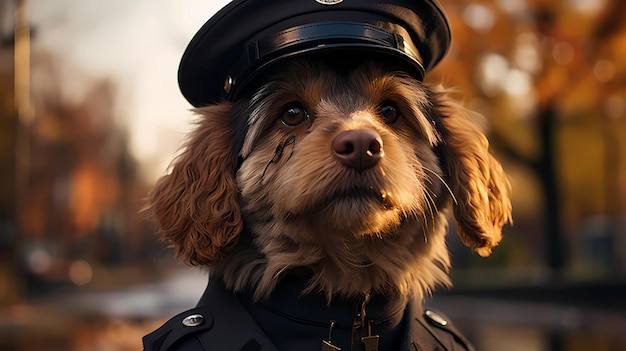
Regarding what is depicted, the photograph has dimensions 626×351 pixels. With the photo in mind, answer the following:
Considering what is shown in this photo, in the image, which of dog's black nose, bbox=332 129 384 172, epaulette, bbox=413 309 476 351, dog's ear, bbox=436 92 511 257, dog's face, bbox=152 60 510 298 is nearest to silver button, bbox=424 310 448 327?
epaulette, bbox=413 309 476 351

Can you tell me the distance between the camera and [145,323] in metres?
10.5

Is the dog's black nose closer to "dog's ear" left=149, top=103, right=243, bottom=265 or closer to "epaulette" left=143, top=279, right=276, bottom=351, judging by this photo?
"dog's ear" left=149, top=103, right=243, bottom=265

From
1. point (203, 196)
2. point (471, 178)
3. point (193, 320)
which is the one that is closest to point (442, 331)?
point (471, 178)

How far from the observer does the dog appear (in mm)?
2793

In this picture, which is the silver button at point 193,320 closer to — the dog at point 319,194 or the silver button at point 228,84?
the dog at point 319,194

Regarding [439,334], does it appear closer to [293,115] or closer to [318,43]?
[293,115]

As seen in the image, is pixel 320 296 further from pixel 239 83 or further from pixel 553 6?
pixel 553 6

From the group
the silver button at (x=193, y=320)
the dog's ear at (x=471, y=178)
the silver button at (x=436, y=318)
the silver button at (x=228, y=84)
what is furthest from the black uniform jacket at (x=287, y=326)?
the silver button at (x=228, y=84)

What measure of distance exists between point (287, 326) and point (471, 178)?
1.08 metres

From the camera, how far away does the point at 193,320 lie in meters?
2.99

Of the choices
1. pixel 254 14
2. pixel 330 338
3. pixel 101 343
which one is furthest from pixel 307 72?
pixel 101 343

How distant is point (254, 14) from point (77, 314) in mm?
10754

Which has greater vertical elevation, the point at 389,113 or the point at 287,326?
the point at 389,113

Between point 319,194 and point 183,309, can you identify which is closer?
point 319,194
